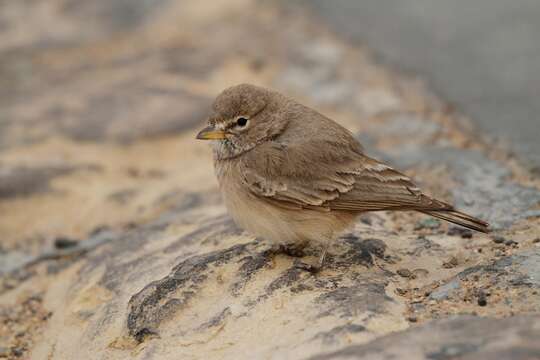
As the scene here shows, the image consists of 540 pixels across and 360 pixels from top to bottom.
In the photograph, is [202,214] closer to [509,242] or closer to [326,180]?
[326,180]

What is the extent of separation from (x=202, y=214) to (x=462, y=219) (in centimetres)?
269

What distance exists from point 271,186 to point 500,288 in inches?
72.9

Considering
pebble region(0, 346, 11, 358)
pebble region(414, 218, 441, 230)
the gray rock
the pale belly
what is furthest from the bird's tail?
pebble region(0, 346, 11, 358)

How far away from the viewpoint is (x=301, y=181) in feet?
18.6

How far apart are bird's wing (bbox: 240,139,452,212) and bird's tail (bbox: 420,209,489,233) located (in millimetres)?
104

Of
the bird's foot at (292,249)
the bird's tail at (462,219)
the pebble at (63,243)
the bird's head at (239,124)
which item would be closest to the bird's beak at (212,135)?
the bird's head at (239,124)

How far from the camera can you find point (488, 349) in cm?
358

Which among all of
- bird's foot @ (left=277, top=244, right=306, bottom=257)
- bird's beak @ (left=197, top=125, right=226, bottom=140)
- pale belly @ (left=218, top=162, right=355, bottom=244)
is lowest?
bird's foot @ (left=277, top=244, right=306, bottom=257)

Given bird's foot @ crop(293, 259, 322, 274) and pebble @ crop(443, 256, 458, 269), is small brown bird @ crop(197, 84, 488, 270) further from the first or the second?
pebble @ crop(443, 256, 458, 269)

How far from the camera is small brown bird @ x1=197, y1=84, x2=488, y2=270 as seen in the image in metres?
5.53

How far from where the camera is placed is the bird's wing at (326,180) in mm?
5527

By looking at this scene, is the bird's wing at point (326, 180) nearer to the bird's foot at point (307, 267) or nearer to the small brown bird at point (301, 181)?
the small brown bird at point (301, 181)

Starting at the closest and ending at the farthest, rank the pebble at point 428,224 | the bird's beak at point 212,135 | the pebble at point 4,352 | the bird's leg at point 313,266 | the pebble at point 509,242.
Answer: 1. the bird's leg at point 313,266
2. the pebble at point 509,242
3. the pebble at point 4,352
4. the bird's beak at point 212,135
5. the pebble at point 428,224

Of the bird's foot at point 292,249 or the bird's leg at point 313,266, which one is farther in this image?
the bird's foot at point 292,249
